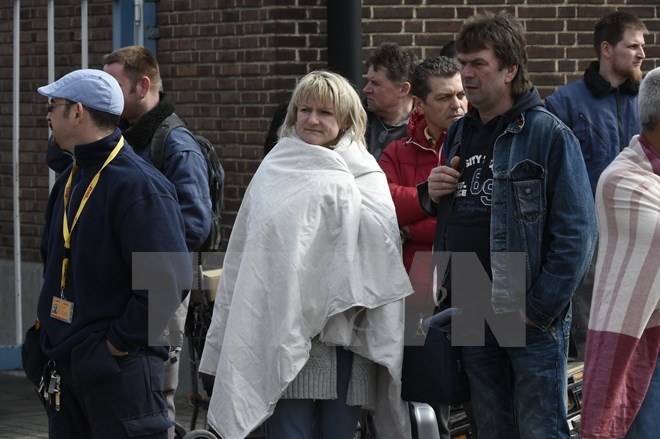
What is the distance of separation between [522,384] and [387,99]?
7.72ft

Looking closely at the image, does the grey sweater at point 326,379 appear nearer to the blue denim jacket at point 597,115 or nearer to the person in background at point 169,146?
the person in background at point 169,146

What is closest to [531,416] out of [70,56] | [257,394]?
[257,394]

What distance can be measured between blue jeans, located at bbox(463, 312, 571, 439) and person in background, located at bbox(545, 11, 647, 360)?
2.53m

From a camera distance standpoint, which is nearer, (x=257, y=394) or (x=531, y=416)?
(x=531, y=416)

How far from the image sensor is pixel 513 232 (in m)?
4.83

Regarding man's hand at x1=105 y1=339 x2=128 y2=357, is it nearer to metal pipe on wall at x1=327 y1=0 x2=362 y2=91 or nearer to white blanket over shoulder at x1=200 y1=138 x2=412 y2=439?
white blanket over shoulder at x1=200 y1=138 x2=412 y2=439

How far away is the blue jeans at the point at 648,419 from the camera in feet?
14.1

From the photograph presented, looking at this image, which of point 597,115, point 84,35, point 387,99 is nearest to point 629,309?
point 387,99

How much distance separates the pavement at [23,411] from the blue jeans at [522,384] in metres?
3.22

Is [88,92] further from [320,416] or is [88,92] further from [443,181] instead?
[320,416]

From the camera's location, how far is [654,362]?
168 inches

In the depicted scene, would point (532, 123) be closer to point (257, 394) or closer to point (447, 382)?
point (447, 382)

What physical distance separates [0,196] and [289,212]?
5.41 m

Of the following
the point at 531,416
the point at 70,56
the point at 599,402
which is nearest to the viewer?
the point at 599,402
